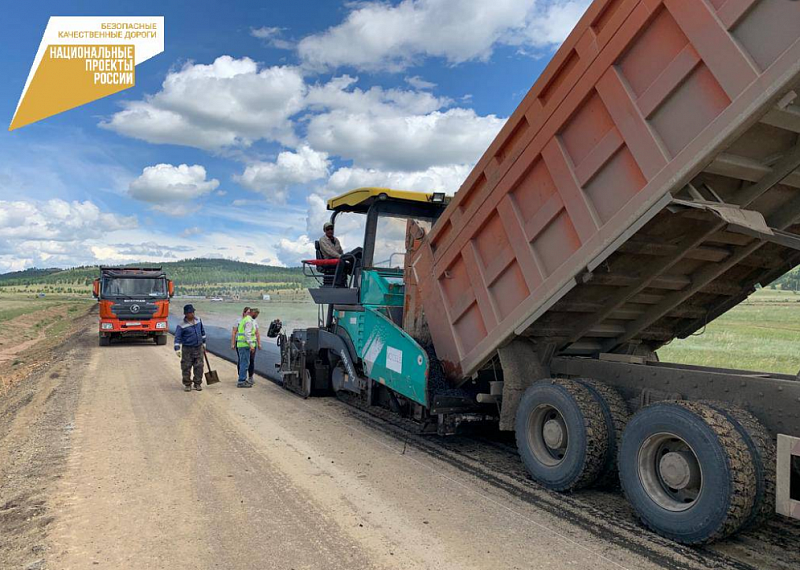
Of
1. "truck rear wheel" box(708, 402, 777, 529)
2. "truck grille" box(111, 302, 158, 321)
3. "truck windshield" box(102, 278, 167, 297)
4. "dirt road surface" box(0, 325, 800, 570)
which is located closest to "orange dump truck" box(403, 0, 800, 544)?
"truck rear wheel" box(708, 402, 777, 529)

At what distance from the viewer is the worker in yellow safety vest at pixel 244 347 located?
10.0 meters

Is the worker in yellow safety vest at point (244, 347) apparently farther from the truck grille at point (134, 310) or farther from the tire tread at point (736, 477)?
the truck grille at point (134, 310)

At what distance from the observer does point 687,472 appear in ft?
11.6

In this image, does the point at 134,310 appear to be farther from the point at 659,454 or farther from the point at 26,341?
the point at 659,454

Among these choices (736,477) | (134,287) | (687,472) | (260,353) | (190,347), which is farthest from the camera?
(134,287)

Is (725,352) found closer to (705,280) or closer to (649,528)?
(705,280)

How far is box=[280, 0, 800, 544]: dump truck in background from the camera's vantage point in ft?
10.6

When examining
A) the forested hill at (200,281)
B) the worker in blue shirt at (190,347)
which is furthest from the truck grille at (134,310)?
the forested hill at (200,281)

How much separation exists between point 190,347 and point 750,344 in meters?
14.0

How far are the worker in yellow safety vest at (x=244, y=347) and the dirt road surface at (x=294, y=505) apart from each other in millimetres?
2897

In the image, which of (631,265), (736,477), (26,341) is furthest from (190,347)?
(26,341)

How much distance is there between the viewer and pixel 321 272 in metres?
8.51

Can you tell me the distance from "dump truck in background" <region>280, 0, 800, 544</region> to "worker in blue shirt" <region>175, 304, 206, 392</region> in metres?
4.54

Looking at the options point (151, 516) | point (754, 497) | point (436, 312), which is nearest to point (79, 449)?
point (151, 516)
